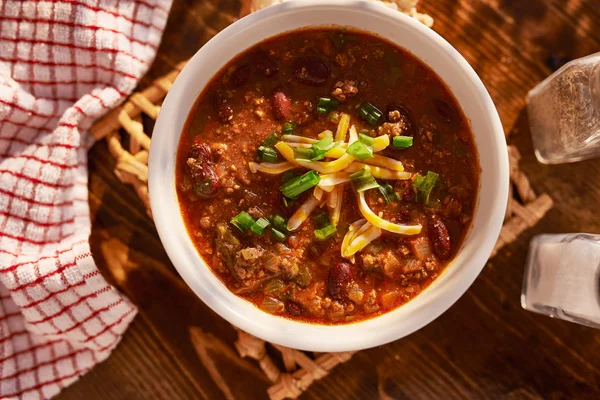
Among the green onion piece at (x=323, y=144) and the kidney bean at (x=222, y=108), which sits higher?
the green onion piece at (x=323, y=144)

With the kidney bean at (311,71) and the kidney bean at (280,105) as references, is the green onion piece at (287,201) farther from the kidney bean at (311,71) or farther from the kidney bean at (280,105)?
the kidney bean at (311,71)

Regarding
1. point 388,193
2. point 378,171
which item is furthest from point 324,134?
point 388,193

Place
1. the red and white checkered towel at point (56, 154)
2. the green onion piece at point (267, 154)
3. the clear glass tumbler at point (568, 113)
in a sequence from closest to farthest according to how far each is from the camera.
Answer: the green onion piece at point (267, 154)
the clear glass tumbler at point (568, 113)
the red and white checkered towel at point (56, 154)

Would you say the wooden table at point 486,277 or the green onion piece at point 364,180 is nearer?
the green onion piece at point 364,180

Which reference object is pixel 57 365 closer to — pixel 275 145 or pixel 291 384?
pixel 291 384

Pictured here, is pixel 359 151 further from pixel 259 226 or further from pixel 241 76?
pixel 241 76

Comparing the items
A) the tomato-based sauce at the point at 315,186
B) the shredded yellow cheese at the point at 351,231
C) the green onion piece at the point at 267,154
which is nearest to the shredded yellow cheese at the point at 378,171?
the tomato-based sauce at the point at 315,186
